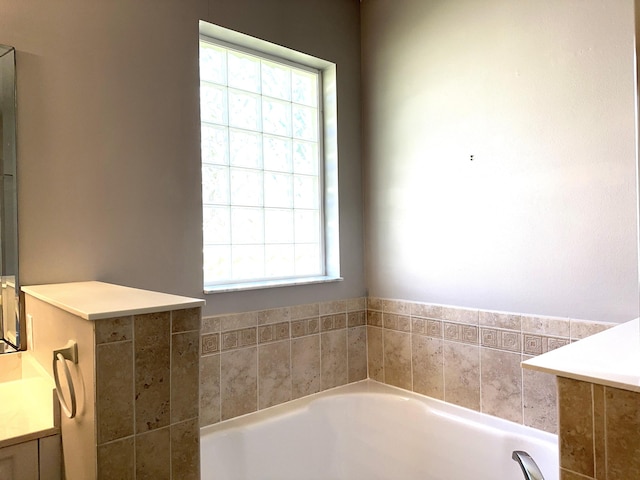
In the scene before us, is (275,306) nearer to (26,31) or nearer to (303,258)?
(303,258)

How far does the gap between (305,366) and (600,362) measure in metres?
1.62

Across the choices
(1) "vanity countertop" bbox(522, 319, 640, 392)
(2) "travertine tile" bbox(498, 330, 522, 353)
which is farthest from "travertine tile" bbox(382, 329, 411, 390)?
(1) "vanity countertop" bbox(522, 319, 640, 392)

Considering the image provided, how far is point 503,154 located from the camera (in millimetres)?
2010

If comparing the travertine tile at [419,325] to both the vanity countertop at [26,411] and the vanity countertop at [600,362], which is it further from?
the vanity countertop at [26,411]

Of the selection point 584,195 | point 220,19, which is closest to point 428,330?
point 584,195

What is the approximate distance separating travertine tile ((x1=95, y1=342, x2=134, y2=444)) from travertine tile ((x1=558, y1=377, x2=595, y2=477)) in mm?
919

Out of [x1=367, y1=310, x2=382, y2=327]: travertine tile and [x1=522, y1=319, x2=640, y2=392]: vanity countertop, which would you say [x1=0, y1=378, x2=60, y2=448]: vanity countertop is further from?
[x1=367, y1=310, x2=382, y2=327]: travertine tile

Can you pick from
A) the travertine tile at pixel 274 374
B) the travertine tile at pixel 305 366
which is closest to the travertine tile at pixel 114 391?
the travertine tile at pixel 274 374

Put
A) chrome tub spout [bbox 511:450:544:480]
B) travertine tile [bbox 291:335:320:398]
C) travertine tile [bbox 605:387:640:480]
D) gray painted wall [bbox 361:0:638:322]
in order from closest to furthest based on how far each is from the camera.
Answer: travertine tile [bbox 605:387:640:480], chrome tub spout [bbox 511:450:544:480], gray painted wall [bbox 361:0:638:322], travertine tile [bbox 291:335:320:398]

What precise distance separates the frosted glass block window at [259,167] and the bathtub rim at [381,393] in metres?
0.64

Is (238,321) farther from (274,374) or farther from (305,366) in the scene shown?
(305,366)

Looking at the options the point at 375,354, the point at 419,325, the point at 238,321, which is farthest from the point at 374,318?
the point at 238,321

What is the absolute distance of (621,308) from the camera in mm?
1686

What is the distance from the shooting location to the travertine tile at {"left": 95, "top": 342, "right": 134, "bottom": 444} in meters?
0.95
